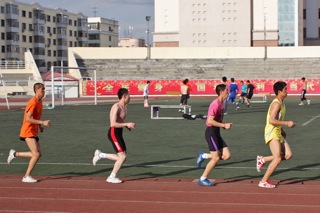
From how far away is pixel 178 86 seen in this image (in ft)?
240

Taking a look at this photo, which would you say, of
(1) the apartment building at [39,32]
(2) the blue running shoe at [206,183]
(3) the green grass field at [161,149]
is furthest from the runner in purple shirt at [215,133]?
(1) the apartment building at [39,32]

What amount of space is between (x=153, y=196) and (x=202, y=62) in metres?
77.8

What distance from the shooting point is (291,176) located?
13.5 m

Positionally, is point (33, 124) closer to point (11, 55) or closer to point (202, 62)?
point (202, 62)

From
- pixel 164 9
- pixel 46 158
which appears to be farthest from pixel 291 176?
pixel 164 9

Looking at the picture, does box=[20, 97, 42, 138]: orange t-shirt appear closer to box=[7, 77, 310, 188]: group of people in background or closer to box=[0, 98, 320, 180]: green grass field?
box=[7, 77, 310, 188]: group of people in background

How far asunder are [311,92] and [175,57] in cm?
2431

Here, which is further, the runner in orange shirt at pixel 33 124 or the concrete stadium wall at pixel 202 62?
the concrete stadium wall at pixel 202 62

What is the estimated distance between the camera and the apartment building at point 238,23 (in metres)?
104

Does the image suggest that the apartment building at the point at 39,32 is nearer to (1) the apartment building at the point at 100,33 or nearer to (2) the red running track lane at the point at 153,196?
(1) the apartment building at the point at 100,33

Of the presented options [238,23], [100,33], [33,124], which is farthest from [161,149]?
[100,33]

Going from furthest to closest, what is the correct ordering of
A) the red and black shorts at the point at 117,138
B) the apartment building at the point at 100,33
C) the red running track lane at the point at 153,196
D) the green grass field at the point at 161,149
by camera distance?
the apartment building at the point at 100,33, the green grass field at the point at 161,149, the red and black shorts at the point at 117,138, the red running track lane at the point at 153,196

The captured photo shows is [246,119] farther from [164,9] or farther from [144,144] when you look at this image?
[164,9]

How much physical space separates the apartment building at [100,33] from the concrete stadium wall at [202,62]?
73.6 meters
